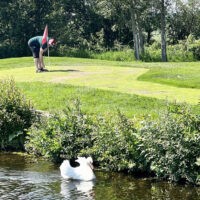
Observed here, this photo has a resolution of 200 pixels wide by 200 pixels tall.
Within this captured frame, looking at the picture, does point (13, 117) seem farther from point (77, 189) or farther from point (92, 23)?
point (92, 23)

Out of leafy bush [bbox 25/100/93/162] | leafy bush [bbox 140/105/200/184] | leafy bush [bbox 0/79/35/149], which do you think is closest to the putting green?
leafy bush [bbox 25/100/93/162]

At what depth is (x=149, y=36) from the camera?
75438mm

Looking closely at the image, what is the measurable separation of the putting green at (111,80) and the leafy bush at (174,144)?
346cm

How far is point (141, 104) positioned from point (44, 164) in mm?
4064

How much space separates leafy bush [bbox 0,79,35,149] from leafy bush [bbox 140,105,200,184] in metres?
5.05

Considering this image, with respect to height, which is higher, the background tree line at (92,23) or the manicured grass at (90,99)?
Answer: the background tree line at (92,23)

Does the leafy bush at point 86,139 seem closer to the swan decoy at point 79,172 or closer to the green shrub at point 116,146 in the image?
the green shrub at point 116,146

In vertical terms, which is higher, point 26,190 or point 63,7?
point 63,7

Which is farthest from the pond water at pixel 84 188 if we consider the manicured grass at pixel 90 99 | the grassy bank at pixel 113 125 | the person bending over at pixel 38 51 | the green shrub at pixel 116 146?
the person bending over at pixel 38 51

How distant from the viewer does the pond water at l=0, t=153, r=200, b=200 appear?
11.1 m

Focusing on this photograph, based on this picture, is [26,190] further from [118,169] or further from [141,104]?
[141,104]

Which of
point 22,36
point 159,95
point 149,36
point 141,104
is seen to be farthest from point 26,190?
point 149,36

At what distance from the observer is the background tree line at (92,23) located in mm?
58469

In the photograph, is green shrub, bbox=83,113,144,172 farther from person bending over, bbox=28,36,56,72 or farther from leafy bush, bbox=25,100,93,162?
person bending over, bbox=28,36,56,72
